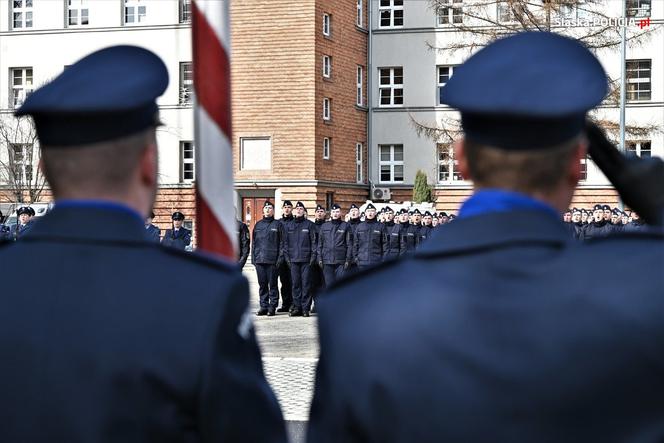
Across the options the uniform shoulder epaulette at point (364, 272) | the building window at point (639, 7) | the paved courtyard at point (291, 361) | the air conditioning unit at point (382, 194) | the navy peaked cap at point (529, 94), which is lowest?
the paved courtyard at point (291, 361)

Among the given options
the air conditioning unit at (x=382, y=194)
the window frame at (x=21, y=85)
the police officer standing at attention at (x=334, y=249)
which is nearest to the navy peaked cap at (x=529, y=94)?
the police officer standing at attention at (x=334, y=249)

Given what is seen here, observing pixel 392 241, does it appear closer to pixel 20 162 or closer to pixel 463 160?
pixel 463 160

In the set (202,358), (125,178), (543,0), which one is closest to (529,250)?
(202,358)

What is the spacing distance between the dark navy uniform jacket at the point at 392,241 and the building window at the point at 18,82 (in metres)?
29.0

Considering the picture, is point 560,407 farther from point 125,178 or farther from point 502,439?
point 125,178

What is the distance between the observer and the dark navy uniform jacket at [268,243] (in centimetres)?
2127

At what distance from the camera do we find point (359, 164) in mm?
49750

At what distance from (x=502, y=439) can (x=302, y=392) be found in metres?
8.16

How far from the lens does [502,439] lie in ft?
6.68

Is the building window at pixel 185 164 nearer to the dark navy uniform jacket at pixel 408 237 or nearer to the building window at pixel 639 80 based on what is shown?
the building window at pixel 639 80

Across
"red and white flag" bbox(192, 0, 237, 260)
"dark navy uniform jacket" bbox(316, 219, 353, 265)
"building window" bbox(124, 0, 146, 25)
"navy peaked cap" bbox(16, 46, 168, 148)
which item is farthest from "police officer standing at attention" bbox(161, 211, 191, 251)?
"building window" bbox(124, 0, 146, 25)

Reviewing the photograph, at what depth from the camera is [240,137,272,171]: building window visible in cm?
4553

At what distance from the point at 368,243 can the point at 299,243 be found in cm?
157

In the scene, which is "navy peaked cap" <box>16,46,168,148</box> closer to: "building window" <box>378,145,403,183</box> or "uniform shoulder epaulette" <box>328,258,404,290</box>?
"uniform shoulder epaulette" <box>328,258,404,290</box>
